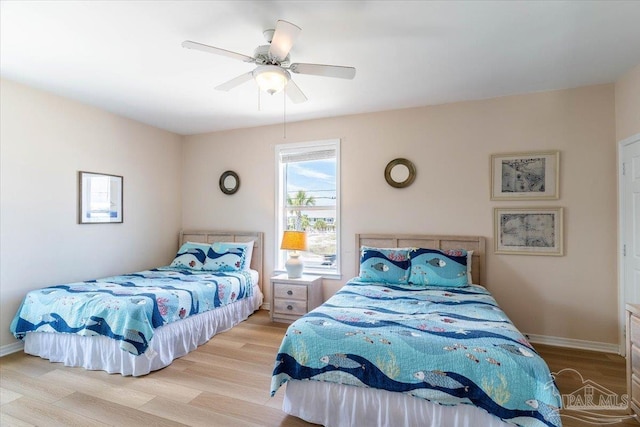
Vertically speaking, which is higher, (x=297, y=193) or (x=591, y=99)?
(x=591, y=99)

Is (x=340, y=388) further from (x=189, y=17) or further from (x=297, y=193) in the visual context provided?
(x=297, y=193)

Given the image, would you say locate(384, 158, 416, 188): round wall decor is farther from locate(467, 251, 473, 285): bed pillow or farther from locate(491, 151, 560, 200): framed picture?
locate(467, 251, 473, 285): bed pillow

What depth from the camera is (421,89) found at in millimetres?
3252

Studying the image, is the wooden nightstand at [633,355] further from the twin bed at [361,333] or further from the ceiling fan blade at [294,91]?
the ceiling fan blade at [294,91]

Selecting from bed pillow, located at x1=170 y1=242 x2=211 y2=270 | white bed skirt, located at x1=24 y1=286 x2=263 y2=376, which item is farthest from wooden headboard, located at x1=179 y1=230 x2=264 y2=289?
white bed skirt, located at x1=24 y1=286 x2=263 y2=376

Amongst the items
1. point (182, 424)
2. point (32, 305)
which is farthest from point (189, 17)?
point (32, 305)

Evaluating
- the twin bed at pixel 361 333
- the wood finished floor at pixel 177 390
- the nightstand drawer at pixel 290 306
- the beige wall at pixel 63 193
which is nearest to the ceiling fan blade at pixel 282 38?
the twin bed at pixel 361 333

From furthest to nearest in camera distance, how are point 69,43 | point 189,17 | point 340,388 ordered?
point 69,43, point 189,17, point 340,388

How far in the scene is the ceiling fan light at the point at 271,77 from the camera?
85.7 inches

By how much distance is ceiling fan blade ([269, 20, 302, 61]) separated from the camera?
1812 mm

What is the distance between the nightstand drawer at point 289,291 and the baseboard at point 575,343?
245 centimetres

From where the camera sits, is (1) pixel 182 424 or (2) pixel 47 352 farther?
(2) pixel 47 352

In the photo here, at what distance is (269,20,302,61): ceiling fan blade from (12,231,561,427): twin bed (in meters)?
1.77

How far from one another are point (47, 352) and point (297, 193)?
307cm
